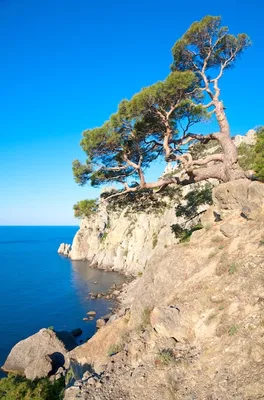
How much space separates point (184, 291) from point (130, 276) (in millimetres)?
68508

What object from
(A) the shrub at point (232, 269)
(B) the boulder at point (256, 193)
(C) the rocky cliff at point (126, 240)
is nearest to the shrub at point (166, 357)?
(A) the shrub at point (232, 269)

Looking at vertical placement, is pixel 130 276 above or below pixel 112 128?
below

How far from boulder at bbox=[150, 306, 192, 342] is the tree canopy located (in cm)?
922

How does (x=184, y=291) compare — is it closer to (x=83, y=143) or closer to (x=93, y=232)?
(x=83, y=143)

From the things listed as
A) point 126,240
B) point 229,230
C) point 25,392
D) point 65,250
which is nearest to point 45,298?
point 126,240

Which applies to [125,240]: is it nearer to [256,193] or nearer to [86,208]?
[86,208]

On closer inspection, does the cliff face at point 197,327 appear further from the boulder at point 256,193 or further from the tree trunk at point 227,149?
the tree trunk at point 227,149

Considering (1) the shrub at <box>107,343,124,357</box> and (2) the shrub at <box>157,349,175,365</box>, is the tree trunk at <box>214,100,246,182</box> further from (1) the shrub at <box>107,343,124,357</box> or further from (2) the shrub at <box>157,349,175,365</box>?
(1) the shrub at <box>107,343,124,357</box>

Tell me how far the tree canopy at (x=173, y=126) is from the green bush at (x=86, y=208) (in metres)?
1.57

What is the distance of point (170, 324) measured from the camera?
1009 centimetres

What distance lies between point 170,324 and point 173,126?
532 inches

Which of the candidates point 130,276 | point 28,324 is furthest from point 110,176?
point 130,276

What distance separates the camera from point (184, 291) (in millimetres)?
11766

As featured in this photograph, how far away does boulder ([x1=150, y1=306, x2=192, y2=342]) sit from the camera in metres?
9.70
